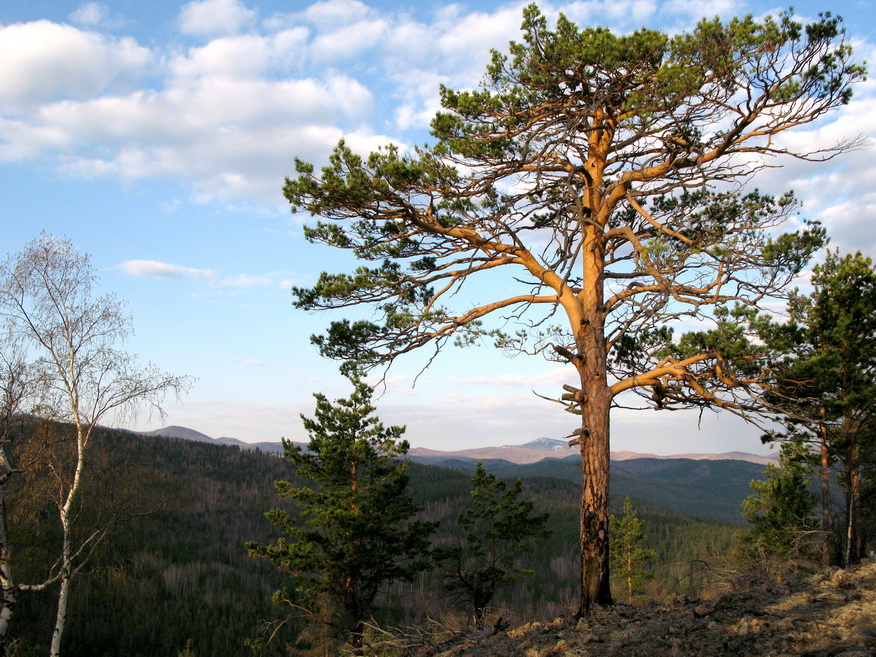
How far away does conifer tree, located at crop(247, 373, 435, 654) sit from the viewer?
15156 mm

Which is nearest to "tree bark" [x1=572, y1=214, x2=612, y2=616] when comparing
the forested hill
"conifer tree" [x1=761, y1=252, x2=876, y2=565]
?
the forested hill

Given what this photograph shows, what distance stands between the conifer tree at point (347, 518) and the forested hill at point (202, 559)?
6.79ft

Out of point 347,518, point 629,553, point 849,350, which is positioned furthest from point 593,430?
point 629,553

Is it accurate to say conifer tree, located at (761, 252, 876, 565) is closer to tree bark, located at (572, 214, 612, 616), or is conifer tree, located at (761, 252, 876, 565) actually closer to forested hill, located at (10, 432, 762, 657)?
forested hill, located at (10, 432, 762, 657)

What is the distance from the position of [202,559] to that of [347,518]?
34.5m

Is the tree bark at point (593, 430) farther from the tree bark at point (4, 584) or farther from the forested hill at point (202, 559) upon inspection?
the tree bark at point (4, 584)

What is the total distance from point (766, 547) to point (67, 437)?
77.0 ft

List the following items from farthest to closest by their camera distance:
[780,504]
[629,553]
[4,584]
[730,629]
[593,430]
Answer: [629,553], [780,504], [4,584], [593,430], [730,629]

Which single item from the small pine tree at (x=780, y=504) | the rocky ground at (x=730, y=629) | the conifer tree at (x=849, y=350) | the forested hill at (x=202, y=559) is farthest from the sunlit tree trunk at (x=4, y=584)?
the small pine tree at (x=780, y=504)

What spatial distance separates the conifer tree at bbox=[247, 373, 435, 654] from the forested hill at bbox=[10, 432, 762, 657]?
6.79 ft

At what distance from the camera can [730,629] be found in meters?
5.25

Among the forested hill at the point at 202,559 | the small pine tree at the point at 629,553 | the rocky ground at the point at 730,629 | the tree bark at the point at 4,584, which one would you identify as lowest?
the forested hill at the point at 202,559

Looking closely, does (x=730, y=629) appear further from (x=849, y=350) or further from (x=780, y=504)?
(x=780, y=504)

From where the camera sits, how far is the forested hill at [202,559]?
22555 millimetres
